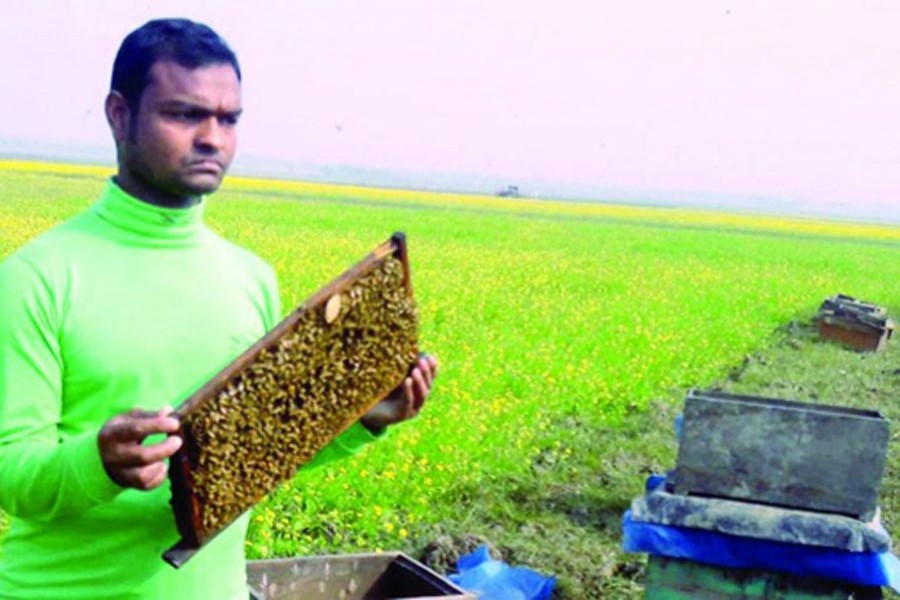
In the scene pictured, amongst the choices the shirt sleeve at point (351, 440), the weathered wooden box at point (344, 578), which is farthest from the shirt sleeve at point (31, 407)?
the weathered wooden box at point (344, 578)

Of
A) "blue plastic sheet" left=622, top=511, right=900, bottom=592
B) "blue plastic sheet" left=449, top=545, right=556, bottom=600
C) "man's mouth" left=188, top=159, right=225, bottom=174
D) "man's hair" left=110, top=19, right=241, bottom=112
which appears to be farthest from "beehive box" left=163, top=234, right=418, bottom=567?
"blue plastic sheet" left=449, top=545, right=556, bottom=600

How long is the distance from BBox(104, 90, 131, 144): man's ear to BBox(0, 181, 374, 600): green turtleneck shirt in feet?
0.36

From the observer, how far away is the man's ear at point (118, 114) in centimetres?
245

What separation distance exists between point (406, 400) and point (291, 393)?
298mm

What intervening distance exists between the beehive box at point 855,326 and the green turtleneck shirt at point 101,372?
1665 cm

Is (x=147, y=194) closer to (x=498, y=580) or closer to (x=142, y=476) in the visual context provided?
(x=142, y=476)

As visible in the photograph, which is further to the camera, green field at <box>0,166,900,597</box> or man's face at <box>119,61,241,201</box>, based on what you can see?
green field at <box>0,166,900,597</box>

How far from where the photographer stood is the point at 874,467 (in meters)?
5.05

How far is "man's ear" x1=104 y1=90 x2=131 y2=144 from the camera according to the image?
245 centimetres

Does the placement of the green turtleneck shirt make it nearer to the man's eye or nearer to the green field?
the man's eye

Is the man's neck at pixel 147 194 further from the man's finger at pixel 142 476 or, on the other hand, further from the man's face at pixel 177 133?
the man's finger at pixel 142 476

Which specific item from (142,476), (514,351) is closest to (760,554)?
(142,476)

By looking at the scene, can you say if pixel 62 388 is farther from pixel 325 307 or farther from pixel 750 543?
pixel 750 543

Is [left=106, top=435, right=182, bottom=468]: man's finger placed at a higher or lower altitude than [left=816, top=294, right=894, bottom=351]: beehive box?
higher
